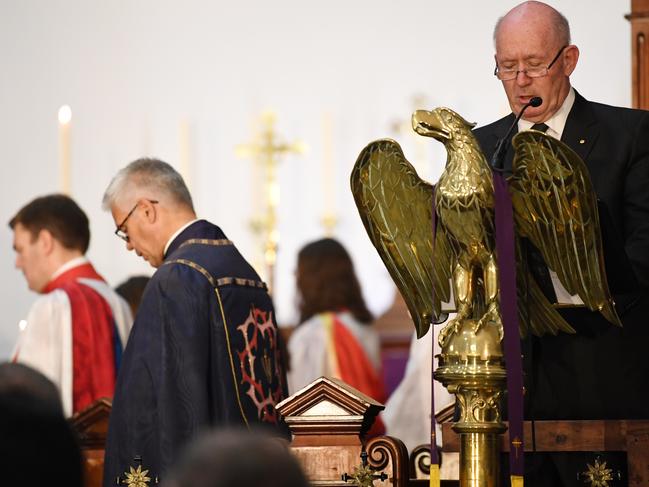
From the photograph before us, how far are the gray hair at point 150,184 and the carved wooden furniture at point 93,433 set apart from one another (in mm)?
742

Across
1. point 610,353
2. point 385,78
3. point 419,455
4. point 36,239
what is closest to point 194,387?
point 419,455

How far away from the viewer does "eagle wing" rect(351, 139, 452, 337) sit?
12.9 ft

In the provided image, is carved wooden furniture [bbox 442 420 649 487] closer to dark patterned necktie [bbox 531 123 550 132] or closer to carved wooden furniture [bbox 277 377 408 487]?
carved wooden furniture [bbox 277 377 408 487]

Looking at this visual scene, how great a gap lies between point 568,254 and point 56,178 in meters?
9.24

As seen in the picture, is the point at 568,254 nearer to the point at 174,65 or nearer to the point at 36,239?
the point at 36,239

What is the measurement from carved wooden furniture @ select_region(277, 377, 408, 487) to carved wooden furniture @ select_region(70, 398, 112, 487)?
5.41 ft

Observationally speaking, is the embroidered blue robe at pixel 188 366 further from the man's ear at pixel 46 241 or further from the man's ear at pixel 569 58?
the man's ear at pixel 46 241

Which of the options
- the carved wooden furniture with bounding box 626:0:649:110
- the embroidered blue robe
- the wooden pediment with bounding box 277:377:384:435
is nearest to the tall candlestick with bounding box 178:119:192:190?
the carved wooden furniture with bounding box 626:0:649:110

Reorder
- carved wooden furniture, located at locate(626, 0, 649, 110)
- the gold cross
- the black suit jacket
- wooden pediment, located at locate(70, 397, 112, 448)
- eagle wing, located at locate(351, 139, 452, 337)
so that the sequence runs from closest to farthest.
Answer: eagle wing, located at locate(351, 139, 452, 337) < the black suit jacket < wooden pediment, located at locate(70, 397, 112, 448) < carved wooden furniture, located at locate(626, 0, 649, 110) < the gold cross

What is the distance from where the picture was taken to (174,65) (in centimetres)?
1304

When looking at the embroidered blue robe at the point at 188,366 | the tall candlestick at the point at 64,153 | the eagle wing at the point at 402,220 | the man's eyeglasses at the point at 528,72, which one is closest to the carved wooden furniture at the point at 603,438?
the eagle wing at the point at 402,220

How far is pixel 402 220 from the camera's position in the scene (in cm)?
397

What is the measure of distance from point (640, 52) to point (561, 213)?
2.42 metres

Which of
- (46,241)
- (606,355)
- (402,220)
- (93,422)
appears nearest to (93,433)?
(93,422)
